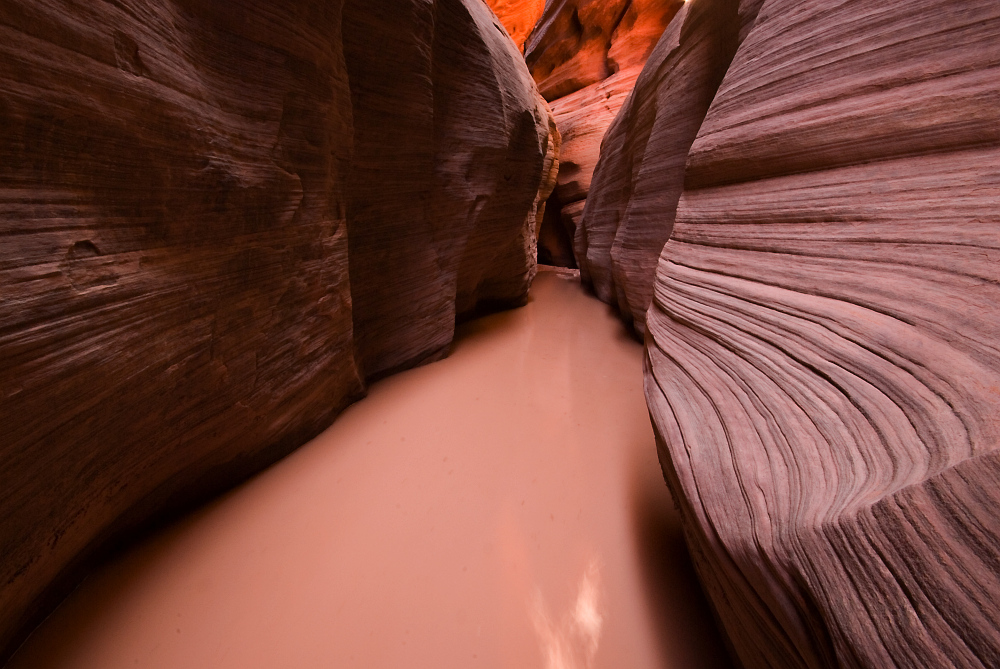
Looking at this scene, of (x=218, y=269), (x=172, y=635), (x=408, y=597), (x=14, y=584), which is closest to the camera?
(x=14, y=584)

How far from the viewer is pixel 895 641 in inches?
21.6

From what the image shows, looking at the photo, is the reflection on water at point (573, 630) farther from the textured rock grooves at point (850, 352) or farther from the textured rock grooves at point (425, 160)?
the textured rock grooves at point (425, 160)

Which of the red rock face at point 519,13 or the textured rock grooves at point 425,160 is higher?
the red rock face at point 519,13

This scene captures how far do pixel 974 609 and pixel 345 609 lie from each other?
1.60 m

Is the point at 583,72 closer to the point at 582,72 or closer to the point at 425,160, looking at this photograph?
the point at 582,72

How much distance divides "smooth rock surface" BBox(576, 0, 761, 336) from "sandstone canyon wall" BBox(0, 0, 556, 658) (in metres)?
1.80

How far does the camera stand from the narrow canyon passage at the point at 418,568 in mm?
1167

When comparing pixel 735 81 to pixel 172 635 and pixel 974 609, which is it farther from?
pixel 172 635

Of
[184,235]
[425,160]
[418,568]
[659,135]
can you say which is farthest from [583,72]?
[418,568]

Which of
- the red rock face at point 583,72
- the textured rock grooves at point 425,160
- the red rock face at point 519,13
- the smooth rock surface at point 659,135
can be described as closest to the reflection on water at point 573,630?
the textured rock grooves at point 425,160

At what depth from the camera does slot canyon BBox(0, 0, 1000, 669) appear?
29.8 inches

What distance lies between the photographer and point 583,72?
8789mm

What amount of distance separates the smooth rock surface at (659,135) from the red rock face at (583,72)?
2816 millimetres

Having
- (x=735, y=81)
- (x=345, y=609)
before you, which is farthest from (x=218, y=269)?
(x=735, y=81)
